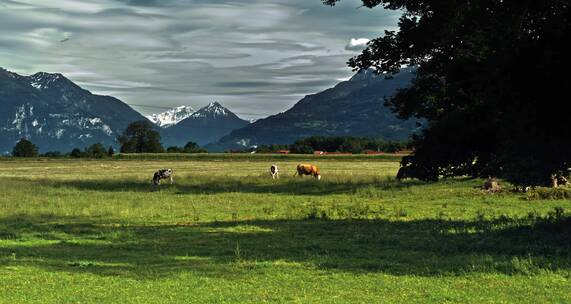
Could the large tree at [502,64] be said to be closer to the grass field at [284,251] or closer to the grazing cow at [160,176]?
the grass field at [284,251]

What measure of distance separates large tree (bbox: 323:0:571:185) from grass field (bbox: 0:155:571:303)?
9.74ft

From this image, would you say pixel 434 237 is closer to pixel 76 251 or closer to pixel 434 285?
pixel 434 285

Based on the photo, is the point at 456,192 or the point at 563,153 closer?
the point at 563,153

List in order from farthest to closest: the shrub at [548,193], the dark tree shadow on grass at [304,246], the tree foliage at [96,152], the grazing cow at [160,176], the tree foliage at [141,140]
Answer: the tree foliage at [141,140], the tree foliage at [96,152], the grazing cow at [160,176], the shrub at [548,193], the dark tree shadow on grass at [304,246]

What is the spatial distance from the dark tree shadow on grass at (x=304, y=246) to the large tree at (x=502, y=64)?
9.76ft

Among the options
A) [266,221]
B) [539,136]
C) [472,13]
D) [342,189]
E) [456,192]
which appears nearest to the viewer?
[539,136]

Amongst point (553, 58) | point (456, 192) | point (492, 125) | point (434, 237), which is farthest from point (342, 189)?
point (553, 58)

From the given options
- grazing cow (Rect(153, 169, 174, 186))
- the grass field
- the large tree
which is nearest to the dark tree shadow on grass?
the grass field

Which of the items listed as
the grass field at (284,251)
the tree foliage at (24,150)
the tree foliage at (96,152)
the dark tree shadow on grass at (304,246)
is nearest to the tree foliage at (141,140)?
the tree foliage at (96,152)

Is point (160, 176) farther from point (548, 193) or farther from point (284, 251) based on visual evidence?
point (284, 251)

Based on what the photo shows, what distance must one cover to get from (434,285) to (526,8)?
11127 millimetres

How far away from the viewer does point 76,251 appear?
728 inches

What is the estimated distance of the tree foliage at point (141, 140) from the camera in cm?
18288

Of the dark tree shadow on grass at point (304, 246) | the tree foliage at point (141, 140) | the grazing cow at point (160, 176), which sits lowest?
the dark tree shadow on grass at point (304, 246)
